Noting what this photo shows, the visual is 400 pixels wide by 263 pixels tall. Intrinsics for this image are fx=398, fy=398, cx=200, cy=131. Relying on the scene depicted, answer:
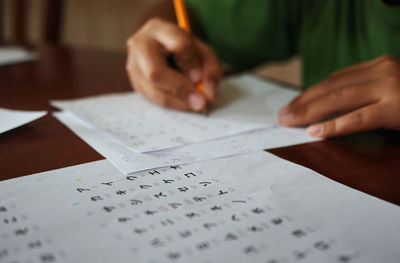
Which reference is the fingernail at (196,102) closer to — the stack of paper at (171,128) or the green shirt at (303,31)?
the stack of paper at (171,128)

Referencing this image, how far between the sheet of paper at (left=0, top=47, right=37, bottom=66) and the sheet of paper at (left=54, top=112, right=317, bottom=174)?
0.45m

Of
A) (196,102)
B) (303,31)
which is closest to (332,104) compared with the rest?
(196,102)

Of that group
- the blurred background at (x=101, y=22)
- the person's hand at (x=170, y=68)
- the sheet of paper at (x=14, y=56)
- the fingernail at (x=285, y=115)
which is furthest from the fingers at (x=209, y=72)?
the blurred background at (x=101, y=22)

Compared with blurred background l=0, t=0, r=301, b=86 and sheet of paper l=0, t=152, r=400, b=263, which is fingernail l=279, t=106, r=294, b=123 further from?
blurred background l=0, t=0, r=301, b=86

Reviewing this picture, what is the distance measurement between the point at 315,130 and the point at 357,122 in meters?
0.04

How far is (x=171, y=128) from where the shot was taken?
1.49ft

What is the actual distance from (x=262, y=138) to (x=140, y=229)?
214 millimetres

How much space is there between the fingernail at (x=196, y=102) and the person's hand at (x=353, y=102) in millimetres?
102

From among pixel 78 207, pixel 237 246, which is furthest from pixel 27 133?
pixel 237 246

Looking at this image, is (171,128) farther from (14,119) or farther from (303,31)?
(303,31)

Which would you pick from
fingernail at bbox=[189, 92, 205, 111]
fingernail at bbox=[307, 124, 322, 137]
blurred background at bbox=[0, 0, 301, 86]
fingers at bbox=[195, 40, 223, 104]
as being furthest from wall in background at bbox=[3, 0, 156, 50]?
fingernail at bbox=[307, 124, 322, 137]

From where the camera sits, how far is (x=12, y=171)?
1.09 ft

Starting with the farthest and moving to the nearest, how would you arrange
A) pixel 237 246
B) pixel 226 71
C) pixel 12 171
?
pixel 226 71 < pixel 12 171 < pixel 237 246

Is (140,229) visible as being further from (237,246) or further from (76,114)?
(76,114)
